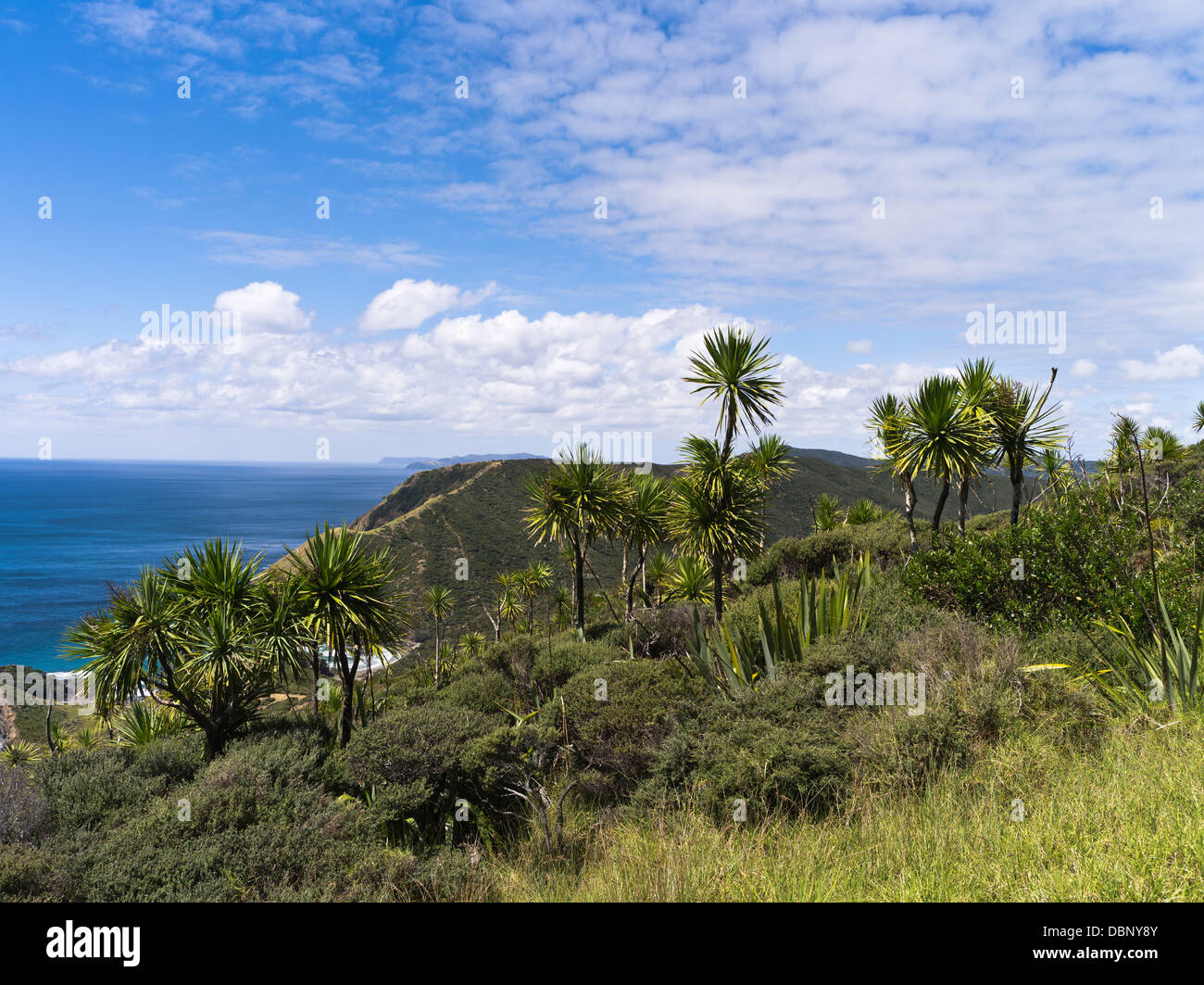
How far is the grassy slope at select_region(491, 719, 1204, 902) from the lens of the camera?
300 centimetres

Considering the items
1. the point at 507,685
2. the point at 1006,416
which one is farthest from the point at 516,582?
the point at 1006,416

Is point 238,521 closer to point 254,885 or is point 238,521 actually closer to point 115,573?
point 115,573

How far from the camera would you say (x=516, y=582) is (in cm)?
3166

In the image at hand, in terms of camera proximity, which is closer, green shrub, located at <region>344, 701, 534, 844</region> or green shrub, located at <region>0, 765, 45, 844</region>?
green shrub, located at <region>0, 765, 45, 844</region>

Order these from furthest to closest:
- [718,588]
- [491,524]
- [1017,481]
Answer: [491,524], [1017,481], [718,588]

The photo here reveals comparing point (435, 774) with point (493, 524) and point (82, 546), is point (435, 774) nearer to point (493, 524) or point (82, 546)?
point (493, 524)

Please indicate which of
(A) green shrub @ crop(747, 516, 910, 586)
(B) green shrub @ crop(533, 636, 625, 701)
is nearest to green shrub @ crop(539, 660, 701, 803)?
(B) green shrub @ crop(533, 636, 625, 701)

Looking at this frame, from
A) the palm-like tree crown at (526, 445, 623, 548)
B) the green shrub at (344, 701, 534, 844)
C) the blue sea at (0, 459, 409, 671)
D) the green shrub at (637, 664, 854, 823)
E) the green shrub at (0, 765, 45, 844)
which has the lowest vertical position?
the blue sea at (0, 459, 409, 671)

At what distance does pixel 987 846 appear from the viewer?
366 centimetres

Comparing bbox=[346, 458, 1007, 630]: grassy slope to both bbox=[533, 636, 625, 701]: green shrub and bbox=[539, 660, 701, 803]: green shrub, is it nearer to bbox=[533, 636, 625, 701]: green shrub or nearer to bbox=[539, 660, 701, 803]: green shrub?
bbox=[533, 636, 625, 701]: green shrub

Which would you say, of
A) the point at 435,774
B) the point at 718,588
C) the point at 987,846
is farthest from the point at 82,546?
the point at 987,846

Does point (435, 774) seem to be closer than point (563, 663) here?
Yes

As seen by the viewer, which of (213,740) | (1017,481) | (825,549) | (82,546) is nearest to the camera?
(213,740)

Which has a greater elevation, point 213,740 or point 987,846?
point 987,846
